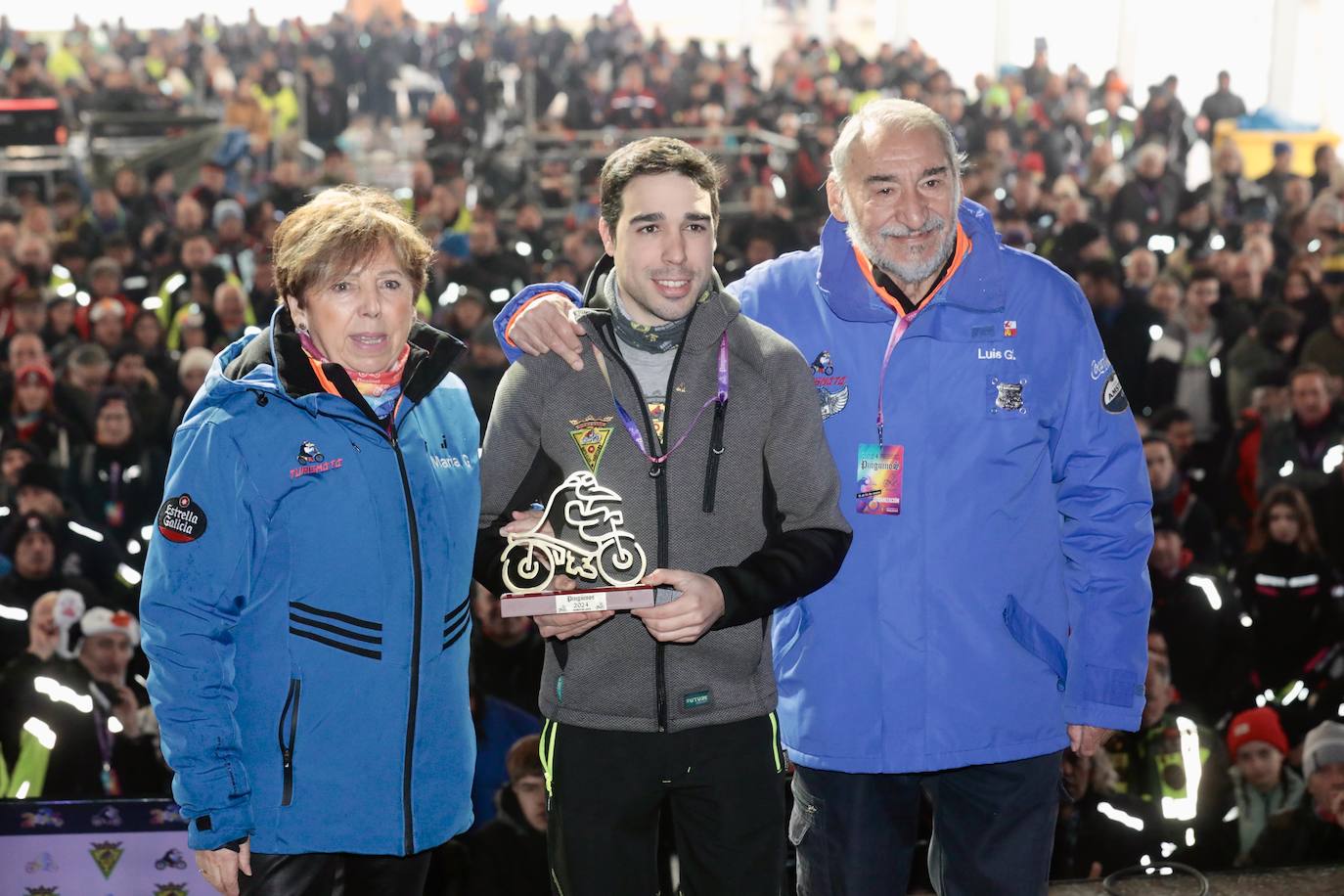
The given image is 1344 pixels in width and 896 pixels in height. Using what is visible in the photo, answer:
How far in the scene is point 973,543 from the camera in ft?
9.29

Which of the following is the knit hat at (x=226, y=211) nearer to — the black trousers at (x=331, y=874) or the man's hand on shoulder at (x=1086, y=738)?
the black trousers at (x=331, y=874)

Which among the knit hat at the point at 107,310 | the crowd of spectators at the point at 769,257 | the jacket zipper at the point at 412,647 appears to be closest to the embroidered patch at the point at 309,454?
the jacket zipper at the point at 412,647

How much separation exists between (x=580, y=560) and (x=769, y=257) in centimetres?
853

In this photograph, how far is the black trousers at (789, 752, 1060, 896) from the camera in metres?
2.83

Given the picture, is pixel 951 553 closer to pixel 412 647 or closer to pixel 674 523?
pixel 674 523

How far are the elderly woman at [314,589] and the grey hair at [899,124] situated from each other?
36.5 inches

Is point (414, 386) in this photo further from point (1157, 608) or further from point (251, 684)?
point (1157, 608)

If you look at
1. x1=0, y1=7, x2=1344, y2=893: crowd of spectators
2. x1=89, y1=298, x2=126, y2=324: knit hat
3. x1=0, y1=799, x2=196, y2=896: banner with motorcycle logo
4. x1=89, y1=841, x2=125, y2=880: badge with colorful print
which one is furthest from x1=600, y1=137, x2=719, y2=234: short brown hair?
x1=89, y1=298, x2=126, y2=324: knit hat

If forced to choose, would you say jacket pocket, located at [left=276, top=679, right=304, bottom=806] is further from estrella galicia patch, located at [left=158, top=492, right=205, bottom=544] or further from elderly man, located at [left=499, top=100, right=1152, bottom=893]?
elderly man, located at [left=499, top=100, right=1152, bottom=893]

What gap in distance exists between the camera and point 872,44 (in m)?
32.0

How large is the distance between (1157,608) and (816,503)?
12.7 ft

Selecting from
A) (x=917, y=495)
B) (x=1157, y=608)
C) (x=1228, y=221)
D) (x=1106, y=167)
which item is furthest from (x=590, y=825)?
(x=1106, y=167)

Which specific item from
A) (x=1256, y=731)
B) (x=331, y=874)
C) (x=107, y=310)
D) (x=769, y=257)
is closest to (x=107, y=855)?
(x=331, y=874)

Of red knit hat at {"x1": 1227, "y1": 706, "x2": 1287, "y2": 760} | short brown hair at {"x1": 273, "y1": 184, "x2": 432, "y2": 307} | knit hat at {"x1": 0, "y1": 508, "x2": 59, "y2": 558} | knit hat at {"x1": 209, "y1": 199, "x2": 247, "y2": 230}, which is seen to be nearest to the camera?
short brown hair at {"x1": 273, "y1": 184, "x2": 432, "y2": 307}
